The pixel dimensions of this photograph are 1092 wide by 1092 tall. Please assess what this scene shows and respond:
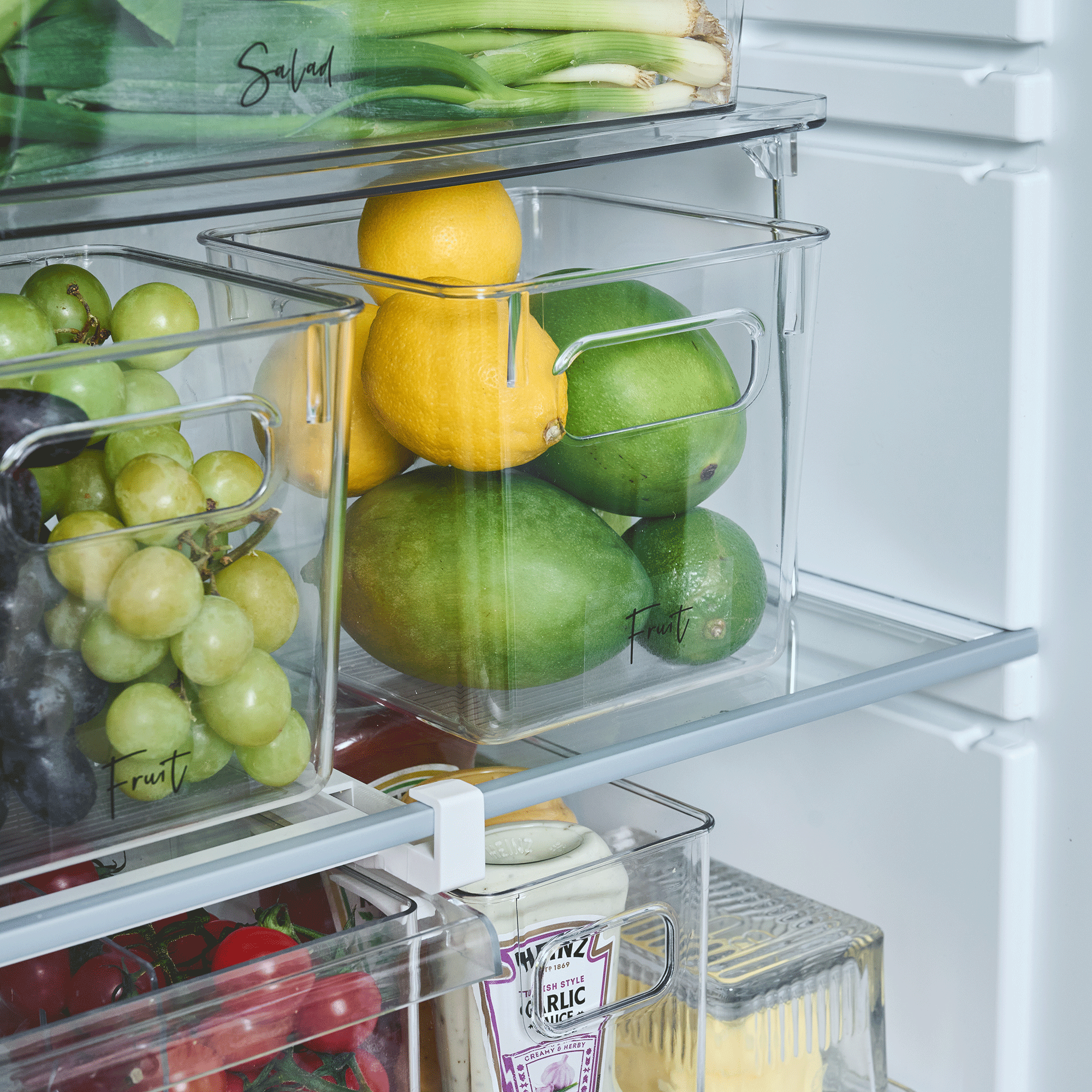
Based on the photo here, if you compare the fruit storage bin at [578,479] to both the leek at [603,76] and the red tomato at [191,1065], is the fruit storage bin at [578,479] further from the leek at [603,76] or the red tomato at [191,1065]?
the red tomato at [191,1065]

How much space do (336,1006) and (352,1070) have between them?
55 mm

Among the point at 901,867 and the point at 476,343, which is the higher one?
the point at 476,343

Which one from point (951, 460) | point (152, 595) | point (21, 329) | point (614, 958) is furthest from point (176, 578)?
point (951, 460)

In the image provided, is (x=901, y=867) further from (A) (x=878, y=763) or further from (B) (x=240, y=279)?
(B) (x=240, y=279)

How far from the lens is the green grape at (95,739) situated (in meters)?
0.57

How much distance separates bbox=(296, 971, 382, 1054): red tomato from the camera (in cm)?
66

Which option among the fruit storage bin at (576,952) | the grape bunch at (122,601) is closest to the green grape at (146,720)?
the grape bunch at (122,601)

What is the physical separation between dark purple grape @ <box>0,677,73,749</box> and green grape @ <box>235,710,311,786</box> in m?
0.09

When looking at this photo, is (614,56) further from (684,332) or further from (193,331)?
(193,331)

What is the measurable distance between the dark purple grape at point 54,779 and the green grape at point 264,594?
9 centimetres

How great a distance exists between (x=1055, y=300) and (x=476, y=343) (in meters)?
0.39

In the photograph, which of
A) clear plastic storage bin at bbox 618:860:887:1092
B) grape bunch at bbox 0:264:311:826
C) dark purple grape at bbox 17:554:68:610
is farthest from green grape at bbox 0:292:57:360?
clear plastic storage bin at bbox 618:860:887:1092

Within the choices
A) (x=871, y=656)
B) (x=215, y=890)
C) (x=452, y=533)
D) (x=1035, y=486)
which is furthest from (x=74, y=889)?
(x=1035, y=486)

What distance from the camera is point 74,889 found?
1.95ft
